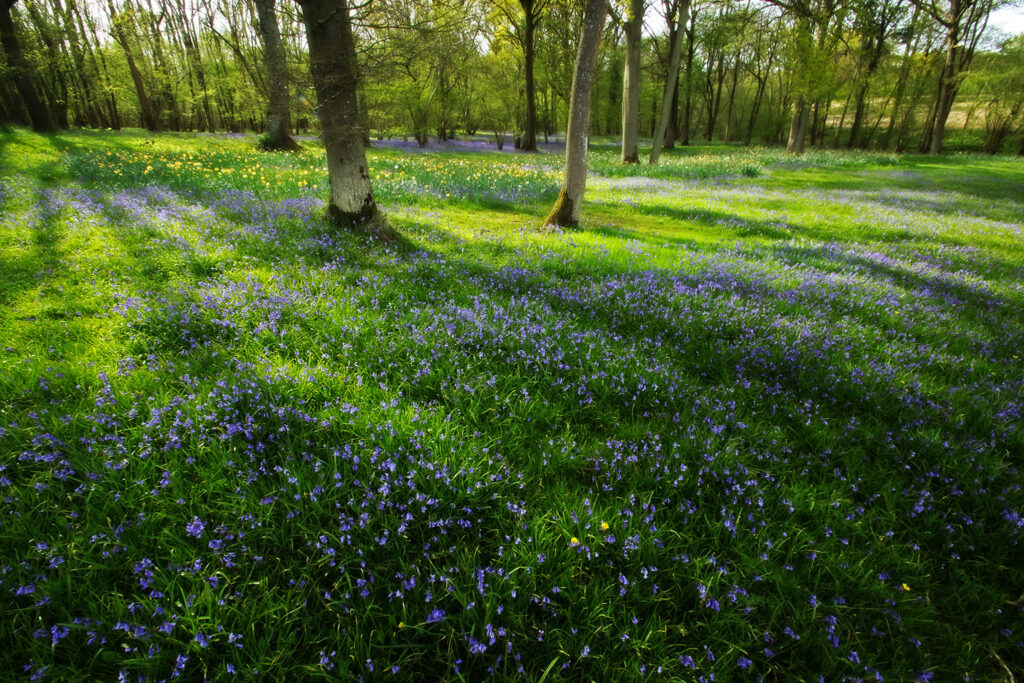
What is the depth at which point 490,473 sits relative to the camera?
2.64 meters

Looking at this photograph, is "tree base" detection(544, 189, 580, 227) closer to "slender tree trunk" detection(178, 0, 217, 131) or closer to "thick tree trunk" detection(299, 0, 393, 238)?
"thick tree trunk" detection(299, 0, 393, 238)

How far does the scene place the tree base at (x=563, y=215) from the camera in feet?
31.0

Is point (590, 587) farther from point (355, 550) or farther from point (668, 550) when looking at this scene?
point (355, 550)

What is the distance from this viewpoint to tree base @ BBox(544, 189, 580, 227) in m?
9.44

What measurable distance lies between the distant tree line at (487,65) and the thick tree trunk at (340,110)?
0.91 ft

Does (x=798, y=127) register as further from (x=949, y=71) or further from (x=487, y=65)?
(x=487, y=65)

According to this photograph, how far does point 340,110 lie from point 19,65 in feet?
73.0

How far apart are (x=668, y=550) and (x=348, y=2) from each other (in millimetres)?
8595

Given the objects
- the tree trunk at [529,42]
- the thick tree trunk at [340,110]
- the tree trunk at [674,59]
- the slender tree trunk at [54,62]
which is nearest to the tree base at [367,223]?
the thick tree trunk at [340,110]

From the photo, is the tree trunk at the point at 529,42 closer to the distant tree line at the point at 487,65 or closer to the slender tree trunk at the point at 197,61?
the distant tree line at the point at 487,65

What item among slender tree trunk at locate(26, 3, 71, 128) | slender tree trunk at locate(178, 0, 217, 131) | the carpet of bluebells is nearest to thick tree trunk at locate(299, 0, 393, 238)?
the carpet of bluebells

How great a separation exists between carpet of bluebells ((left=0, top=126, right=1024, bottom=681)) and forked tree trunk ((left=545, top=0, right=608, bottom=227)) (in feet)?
12.8

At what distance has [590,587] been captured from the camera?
212 cm

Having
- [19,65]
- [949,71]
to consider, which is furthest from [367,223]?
[949,71]
